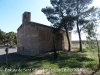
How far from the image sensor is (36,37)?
2248 centimetres

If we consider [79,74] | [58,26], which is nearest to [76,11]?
[58,26]

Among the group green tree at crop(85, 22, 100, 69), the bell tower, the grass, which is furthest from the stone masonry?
green tree at crop(85, 22, 100, 69)

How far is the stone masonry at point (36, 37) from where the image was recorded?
880 inches

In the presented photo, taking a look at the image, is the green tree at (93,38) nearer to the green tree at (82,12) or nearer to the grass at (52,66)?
the grass at (52,66)

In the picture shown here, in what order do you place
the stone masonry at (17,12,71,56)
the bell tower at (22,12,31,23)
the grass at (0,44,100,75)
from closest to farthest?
the grass at (0,44,100,75), the stone masonry at (17,12,71,56), the bell tower at (22,12,31,23)

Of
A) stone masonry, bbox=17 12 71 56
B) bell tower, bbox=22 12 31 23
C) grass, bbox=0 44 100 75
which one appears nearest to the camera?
grass, bbox=0 44 100 75

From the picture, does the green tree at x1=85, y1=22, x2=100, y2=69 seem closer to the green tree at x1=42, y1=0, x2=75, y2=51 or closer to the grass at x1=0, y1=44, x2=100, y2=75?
the grass at x1=0, y1=44, x2=100, y2=75

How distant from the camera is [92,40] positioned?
1063 centimetres

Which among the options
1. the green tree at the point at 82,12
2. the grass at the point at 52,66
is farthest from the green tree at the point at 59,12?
the grass at the point at 52,66

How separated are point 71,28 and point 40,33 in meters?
6.82

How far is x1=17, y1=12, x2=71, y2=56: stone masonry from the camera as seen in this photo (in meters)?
22.3

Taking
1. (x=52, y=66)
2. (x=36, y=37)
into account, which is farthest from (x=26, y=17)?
(x=52, y=66)

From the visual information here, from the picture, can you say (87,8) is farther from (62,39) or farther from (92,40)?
(92,40)

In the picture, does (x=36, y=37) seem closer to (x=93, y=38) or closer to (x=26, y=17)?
(x=26, y=17)
